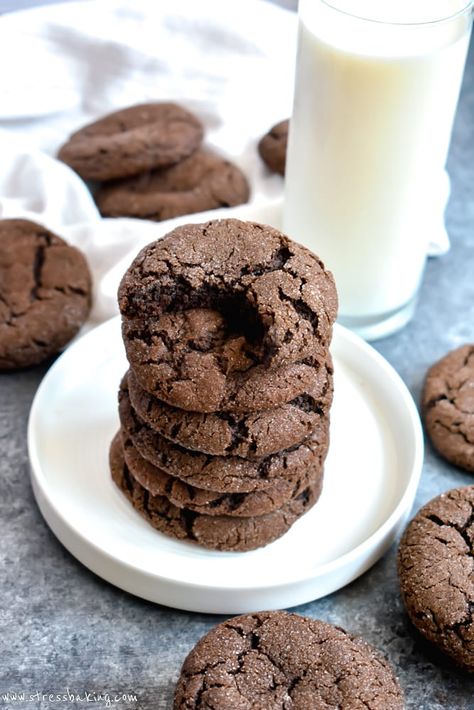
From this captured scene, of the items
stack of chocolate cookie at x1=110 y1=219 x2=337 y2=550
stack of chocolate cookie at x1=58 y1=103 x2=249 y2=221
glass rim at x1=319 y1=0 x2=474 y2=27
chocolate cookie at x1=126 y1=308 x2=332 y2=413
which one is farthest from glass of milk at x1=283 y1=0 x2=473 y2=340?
chocolate cookie at x1=126 y1=308 x2=332 y2=413

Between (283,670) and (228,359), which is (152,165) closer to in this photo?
(228,359)

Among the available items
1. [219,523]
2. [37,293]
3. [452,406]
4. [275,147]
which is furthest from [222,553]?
[275,147]

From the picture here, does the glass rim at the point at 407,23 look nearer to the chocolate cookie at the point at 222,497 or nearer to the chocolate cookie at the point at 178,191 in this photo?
the chocolate cookie at the point at 178,191

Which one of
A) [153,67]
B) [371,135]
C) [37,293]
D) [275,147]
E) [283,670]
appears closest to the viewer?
[283,670]

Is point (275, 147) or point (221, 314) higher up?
point (221, 314)

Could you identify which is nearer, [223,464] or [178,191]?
[223,464]
